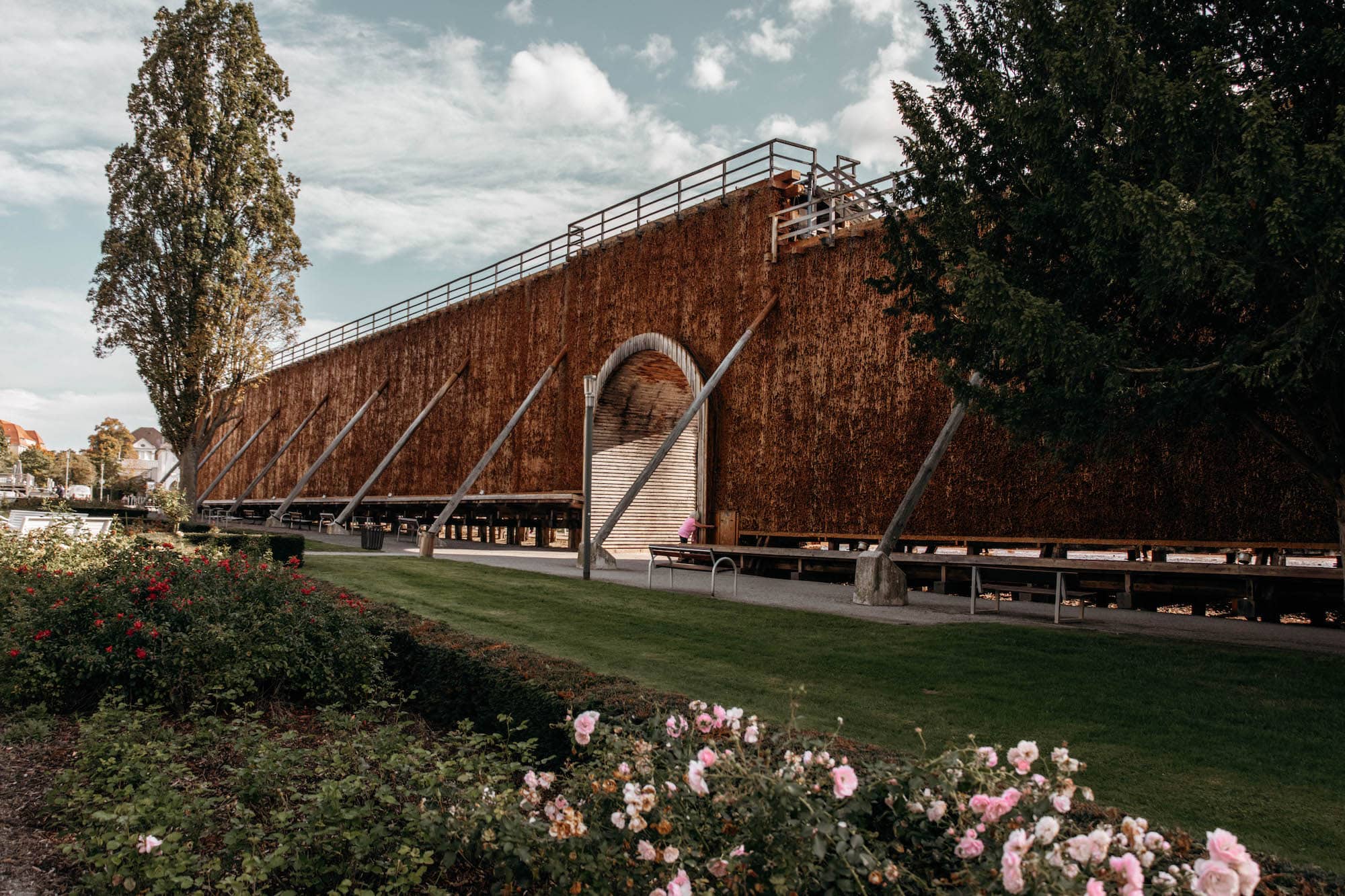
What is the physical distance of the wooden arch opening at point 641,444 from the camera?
20.8m

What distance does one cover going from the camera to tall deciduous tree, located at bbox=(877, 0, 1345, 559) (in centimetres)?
550

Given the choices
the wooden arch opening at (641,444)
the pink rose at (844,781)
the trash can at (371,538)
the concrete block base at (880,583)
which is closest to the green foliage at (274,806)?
the pink rose at (844,781)

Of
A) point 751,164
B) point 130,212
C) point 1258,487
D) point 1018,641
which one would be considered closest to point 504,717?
point 1018,641

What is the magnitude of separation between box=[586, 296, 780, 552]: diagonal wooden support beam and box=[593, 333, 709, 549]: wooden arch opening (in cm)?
340

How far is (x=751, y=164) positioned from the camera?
58.9 ft

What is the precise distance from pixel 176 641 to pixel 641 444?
16.1 metres

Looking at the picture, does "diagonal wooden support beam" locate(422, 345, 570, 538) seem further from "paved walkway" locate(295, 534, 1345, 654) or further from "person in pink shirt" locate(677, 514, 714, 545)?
"person in pink shirt" locate(677, 514, 714, 545)

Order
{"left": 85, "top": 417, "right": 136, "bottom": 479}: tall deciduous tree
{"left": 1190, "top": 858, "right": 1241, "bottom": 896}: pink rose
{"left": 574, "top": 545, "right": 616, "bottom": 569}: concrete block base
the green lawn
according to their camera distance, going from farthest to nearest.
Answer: {"left": 85, "top": 417, "right": 136, "bottom": 479}: tall deciduous tree → {"left": 574, "top": 545, "right": 616, "bottom": 569}: concrete block base → the green lawn → {"left": 1190, "top": 858, "right": 1241, "bottom": 896}: pink rose

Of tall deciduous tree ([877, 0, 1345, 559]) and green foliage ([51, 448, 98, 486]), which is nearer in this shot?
tall deciduous tree ([877, 0, 1345, 559])

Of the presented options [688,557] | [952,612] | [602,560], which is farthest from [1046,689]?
[602,560]

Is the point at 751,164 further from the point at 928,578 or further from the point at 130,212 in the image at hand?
the point at 130,212

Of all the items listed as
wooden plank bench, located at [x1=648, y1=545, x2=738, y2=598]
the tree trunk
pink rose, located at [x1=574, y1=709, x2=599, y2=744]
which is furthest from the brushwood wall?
pink rose, located at [x1=574, y1=709, x2=599, y2=744]

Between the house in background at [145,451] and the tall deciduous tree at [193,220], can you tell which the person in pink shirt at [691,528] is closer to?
the tall deciduous tree at [193,220]

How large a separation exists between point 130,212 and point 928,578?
20375 mm
